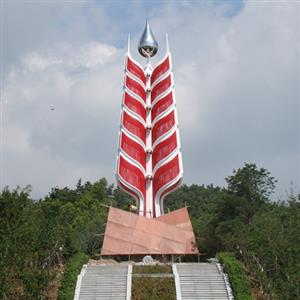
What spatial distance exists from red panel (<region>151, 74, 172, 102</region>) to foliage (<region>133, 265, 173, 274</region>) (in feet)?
46.1

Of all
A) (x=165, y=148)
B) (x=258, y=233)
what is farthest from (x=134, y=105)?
(x=258, y=233)

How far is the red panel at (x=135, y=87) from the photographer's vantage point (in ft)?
115

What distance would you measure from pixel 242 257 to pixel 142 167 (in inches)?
372

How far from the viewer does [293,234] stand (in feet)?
81.1

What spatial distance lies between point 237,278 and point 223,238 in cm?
630

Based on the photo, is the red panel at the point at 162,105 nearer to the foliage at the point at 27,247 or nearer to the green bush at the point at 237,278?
the foliage at the point at 27,247

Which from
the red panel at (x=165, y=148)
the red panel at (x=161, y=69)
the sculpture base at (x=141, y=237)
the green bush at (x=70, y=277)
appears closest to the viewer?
the green bush at (x=70, y=277)

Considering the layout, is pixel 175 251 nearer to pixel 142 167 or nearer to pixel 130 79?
pixel 142 167

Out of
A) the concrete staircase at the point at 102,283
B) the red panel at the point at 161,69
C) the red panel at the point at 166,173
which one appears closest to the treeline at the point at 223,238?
the concrete staircase at the point at 102,283

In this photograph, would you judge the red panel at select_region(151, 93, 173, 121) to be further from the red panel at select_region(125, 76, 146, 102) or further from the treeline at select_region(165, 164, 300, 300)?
the treeline at select_region(165, 164, 300, 300)

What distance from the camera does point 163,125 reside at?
3375cm

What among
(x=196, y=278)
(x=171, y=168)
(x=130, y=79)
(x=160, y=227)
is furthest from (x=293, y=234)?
(x=130, y=79)

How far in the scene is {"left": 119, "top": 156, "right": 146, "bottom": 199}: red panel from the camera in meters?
31.5

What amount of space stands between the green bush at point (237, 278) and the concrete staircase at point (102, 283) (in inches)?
171
